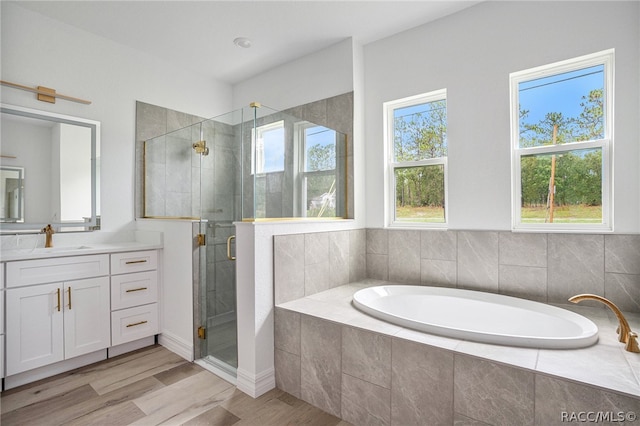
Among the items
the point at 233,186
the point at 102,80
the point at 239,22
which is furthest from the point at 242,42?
the point at 233,186

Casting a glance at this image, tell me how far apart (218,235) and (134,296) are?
38.5 inches

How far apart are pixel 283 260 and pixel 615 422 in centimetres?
179

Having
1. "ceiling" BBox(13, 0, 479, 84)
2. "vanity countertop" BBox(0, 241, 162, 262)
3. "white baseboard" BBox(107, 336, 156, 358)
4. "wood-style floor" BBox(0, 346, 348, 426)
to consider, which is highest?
"ceiling" BBox(13, 0, 479, 84)

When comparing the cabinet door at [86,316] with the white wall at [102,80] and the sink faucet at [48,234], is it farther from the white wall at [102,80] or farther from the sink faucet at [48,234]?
the white wall at [102,80]

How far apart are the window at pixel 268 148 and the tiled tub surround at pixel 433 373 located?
96cm

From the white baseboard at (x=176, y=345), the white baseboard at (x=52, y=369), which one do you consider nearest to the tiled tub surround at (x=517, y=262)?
the white baseboard at (x=176, y=345)

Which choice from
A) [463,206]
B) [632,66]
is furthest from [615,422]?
[632,66]

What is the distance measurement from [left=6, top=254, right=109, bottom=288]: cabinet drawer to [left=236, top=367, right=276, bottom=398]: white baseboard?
1393mm

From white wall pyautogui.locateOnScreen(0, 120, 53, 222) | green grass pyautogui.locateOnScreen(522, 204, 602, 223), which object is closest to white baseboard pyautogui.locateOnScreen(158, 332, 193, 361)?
white wall pyautogui.locateOnScreen(0, 120, 53, 222)

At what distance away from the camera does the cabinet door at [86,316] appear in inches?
96.1

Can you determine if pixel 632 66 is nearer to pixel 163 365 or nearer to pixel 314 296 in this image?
pixel 314 296

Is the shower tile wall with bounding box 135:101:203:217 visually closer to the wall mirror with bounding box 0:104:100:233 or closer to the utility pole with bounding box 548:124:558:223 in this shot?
the wall mirror with bounding box 0:104:100:233

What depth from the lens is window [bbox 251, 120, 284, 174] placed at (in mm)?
2256

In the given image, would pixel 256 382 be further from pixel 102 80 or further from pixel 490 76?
pixel 102 80
